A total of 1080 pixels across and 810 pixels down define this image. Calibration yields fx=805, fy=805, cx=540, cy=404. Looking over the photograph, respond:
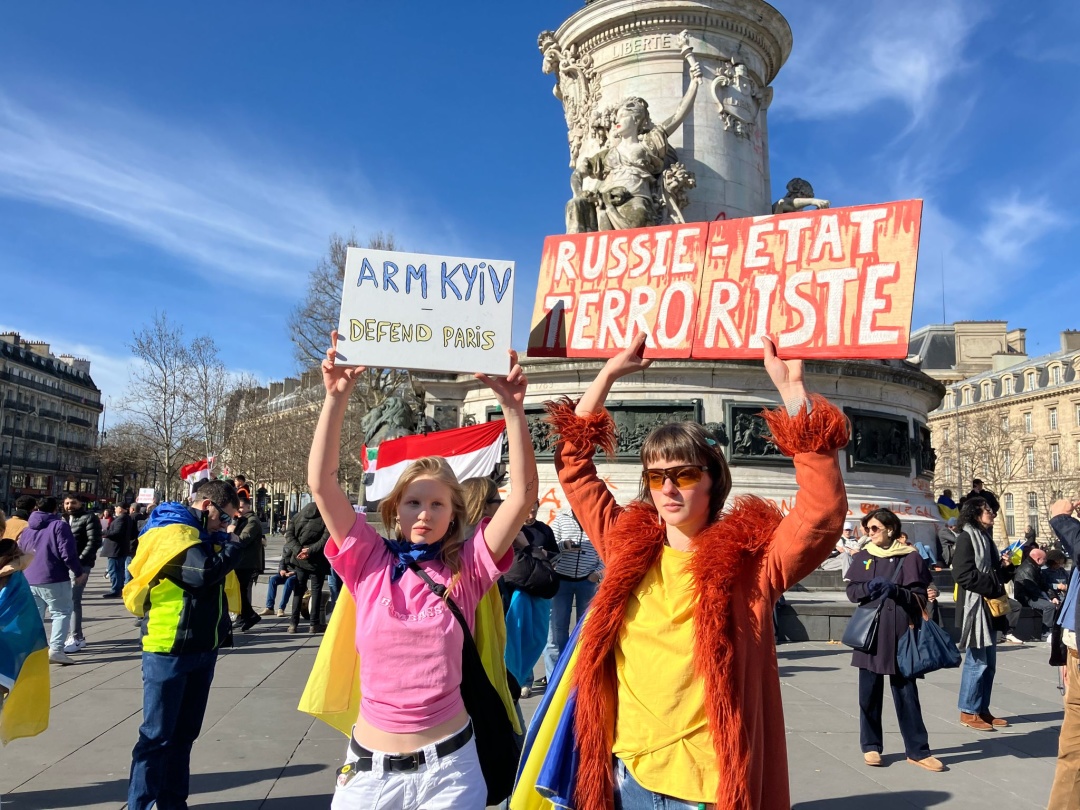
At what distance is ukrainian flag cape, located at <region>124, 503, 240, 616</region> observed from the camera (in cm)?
414

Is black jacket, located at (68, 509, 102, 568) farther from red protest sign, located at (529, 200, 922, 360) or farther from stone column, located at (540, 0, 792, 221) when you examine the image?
stone column, located at (540, 0, 792, 221)

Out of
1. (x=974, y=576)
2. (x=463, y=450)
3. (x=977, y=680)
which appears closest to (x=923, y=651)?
(x=977, y=680)

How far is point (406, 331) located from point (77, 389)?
98.3m

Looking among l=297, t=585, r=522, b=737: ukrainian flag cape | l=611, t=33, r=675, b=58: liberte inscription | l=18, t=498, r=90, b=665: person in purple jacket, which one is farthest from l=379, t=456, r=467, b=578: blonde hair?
l=611, t=33, r=675, b=58: liberte inscription

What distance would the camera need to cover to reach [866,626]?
5555 millimetres

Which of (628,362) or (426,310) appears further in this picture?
(426,310)

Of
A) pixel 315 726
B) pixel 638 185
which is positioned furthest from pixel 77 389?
pixel 315 726

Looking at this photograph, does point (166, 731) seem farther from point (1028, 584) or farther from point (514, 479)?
point (1028, 584)

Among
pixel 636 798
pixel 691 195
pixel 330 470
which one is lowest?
pixel 636 798

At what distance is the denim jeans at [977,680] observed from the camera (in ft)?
20.4

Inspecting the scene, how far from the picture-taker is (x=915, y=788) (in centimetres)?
483

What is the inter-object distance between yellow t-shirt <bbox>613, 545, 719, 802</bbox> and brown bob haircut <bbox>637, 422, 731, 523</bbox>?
24 cm

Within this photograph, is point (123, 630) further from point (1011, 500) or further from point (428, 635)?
point (1011, 500)

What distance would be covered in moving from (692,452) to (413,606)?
41.6 inches
